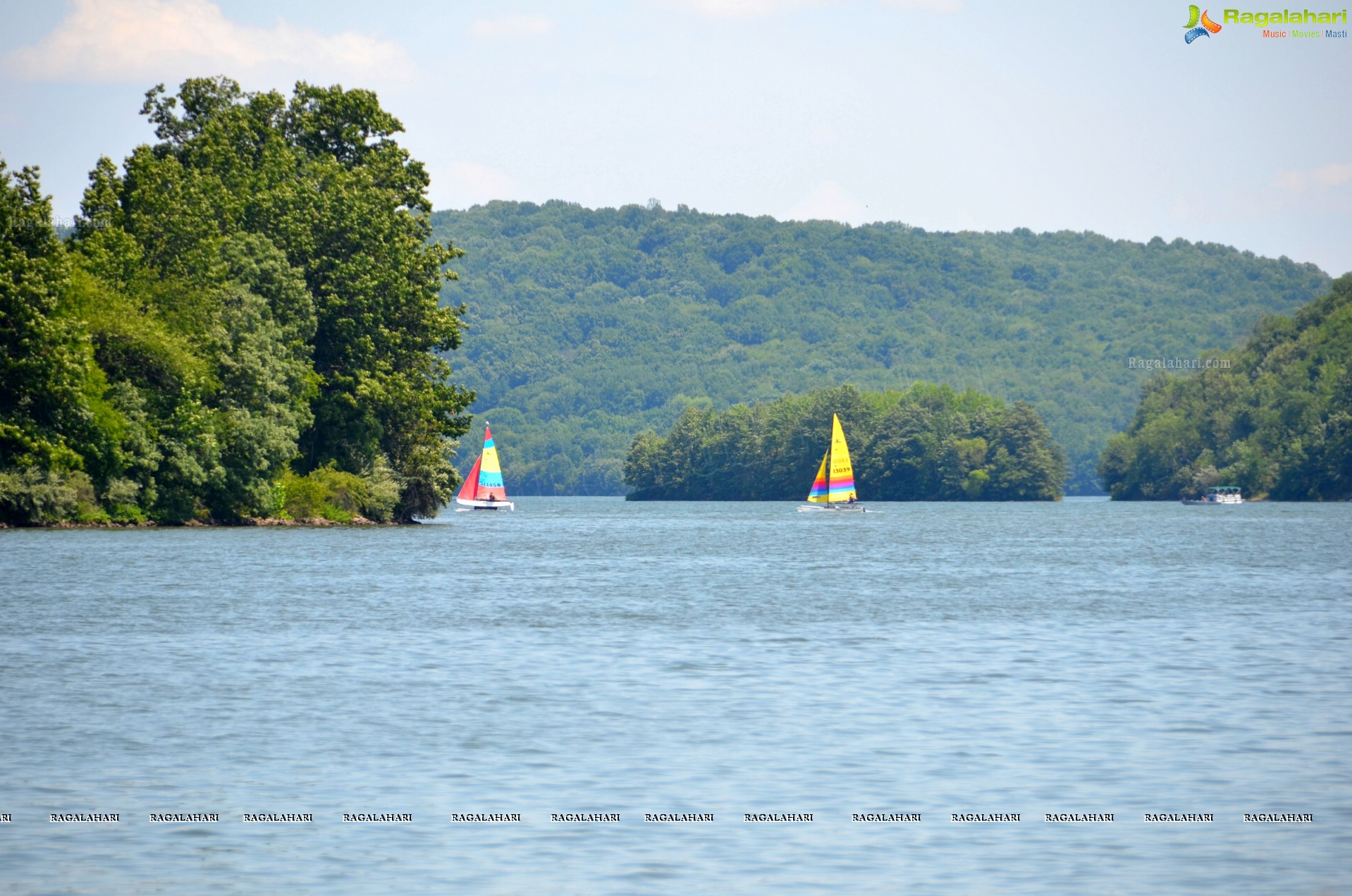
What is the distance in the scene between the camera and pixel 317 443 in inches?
3337

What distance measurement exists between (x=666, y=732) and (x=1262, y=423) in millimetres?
162070

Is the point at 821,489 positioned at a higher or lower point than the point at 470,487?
higher

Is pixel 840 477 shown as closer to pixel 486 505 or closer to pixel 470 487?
pixel 486 505

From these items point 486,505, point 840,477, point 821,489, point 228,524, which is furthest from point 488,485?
point 228,524

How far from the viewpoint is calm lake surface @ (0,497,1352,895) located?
14398 millimetres

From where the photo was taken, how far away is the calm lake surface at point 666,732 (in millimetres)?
14398

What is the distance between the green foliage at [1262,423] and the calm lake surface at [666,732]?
125 metres

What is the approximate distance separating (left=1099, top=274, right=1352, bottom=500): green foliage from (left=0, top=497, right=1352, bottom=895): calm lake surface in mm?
124574

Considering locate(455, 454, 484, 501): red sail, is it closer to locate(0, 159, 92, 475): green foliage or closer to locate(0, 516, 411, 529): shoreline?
locate(0, 516, 411, 529): shoreline

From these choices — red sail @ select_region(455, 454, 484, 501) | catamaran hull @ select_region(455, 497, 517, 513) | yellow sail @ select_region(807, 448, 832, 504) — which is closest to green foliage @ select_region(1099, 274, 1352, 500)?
yellow sail @ select_region(807, 448, 832, 504)

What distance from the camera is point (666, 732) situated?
21.1 metres

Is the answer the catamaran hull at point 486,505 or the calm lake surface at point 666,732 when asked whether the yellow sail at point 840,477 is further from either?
the calm lake surface at point 666,732

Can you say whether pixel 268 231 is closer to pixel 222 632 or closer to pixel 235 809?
pixel 222 632

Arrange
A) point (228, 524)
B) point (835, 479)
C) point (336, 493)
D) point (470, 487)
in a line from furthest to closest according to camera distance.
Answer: point (470, 487) → point (835, 479) → point (336, 493) → point (228, 524)
